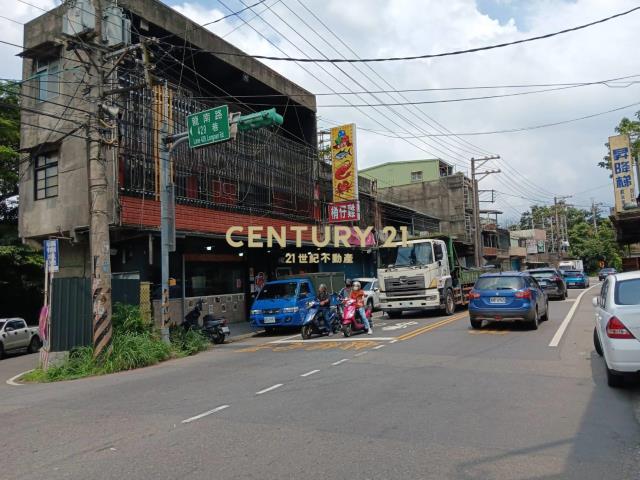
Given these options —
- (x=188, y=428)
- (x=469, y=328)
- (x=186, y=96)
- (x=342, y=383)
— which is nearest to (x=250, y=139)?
(x=186, y=96)

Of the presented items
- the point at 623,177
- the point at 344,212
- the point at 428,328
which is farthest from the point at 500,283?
the point at 344,212

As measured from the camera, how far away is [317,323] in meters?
15.8

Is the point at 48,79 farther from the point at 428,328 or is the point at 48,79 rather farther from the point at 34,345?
the point at 428,328

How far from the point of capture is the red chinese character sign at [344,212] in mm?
27859

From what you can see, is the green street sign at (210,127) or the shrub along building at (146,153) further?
the green street sign at (210,127)

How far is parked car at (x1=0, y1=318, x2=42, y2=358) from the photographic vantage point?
17.7m

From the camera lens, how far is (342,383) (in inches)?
332

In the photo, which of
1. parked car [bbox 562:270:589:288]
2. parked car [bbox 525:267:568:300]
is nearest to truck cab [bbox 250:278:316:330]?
parked car [bbox 525:267:568:300]

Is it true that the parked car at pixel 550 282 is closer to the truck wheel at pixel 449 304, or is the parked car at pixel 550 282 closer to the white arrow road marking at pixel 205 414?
the truck wheel at pixel 449 304

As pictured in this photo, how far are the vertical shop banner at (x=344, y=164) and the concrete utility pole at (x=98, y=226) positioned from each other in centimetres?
1550

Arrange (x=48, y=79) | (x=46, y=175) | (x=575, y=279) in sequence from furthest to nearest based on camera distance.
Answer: (x=575, y=279) < (x=48, y=79) < (x=46, y=175)

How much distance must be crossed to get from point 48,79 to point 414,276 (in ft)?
49.6

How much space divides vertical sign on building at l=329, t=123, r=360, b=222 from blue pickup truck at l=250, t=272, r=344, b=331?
9.45m

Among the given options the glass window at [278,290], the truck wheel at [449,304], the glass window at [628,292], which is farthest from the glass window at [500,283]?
the glass window at [628,292]
